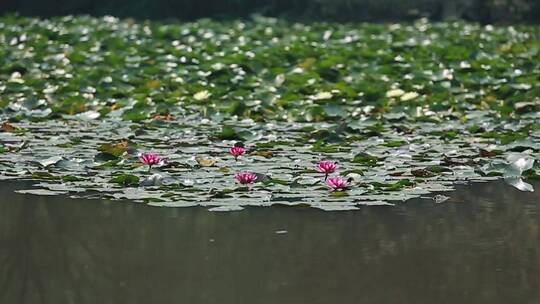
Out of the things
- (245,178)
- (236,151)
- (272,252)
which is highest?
(272,252)

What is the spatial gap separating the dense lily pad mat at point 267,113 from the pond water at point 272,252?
0.17 metres

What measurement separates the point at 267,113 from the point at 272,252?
142 inches

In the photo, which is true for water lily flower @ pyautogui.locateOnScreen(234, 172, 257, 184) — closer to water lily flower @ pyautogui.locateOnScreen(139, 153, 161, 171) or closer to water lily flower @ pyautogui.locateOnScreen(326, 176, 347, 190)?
water lily flower @ pyautogui.locateOnScreen(326, 176, 347, 190)

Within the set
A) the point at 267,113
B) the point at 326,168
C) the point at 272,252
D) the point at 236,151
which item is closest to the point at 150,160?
the point at 236,151

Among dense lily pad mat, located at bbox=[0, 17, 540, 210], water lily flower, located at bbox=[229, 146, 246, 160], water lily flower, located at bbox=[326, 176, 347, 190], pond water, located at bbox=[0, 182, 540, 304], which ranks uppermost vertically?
pond water, located at bbox=[0, 182, 540, 304]

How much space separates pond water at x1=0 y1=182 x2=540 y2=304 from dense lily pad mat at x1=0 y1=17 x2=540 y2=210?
6.5 inches

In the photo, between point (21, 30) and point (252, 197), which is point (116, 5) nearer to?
point (21, 30)

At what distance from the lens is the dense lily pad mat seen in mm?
5441

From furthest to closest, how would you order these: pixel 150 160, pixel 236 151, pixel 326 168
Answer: pixel 236 151 < pixel 150 160 < pixel 326 168

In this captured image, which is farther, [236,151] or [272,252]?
[236,151]

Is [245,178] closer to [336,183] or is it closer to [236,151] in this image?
[336,183]

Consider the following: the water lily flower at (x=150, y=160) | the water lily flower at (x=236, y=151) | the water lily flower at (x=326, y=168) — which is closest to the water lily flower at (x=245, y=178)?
the water lily flower at (x=326, y=168)

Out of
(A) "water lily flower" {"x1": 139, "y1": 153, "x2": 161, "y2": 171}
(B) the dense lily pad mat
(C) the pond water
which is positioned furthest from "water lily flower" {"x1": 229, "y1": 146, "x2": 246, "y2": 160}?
(C) the pond water

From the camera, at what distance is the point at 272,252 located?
432 centimetres
